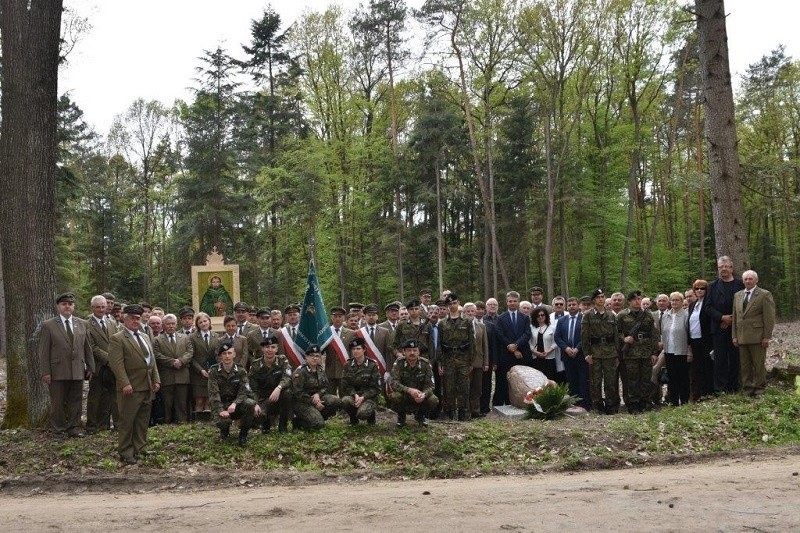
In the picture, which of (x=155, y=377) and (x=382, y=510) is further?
(x=155, y=377)

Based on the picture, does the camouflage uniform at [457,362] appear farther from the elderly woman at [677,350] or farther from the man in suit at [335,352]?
the elderly woman at [677,350]

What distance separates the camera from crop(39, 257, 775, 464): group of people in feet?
29.0

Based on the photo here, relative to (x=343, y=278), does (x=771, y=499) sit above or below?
below

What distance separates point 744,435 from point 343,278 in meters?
25.1

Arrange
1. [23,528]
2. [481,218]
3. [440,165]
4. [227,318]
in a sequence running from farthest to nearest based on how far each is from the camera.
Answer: [481,218] → [440,165] → [227,318] → [23,528]

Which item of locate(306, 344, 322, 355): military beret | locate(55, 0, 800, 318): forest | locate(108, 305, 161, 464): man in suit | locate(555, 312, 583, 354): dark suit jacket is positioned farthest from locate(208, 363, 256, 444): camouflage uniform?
locate(55, 0, 800, 318): forest

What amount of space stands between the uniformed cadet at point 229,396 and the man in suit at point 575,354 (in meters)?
5.50

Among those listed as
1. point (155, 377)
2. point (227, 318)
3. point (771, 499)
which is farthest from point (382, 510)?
point (227, 318)

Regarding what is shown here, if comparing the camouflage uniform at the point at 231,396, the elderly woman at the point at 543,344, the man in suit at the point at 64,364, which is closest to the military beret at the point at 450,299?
the elderly woman at the point at 543,344

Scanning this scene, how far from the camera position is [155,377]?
345 inches

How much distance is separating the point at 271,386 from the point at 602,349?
5344mm

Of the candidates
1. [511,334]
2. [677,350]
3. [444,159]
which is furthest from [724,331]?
[444,159]

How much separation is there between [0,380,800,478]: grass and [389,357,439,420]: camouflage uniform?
26 cm

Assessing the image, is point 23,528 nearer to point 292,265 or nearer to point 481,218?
point 292,265
